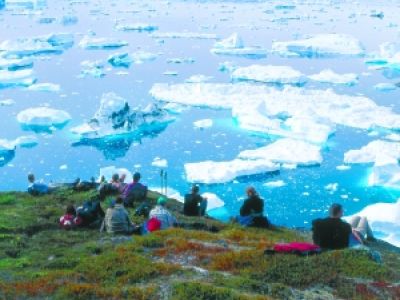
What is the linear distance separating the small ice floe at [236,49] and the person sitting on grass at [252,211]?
30.9m

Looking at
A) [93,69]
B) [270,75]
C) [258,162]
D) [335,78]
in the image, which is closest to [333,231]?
[258,162]

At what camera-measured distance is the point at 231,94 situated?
98.2ft

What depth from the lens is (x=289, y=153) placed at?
21250 millimetres

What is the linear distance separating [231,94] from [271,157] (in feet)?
30.7

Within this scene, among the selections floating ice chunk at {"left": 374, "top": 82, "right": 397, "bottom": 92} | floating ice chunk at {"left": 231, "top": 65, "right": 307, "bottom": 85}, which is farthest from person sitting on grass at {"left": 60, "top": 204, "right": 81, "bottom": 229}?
floating ice chunk at {"left": 231, "top": 65, "right": 307, "bottom": 85}

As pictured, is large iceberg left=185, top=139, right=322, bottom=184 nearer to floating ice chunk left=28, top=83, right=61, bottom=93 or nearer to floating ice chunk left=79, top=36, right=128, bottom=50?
floating ice chunk left=28, top=83, right=61, bottom=93

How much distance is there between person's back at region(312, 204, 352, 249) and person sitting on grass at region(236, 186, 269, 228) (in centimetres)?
239

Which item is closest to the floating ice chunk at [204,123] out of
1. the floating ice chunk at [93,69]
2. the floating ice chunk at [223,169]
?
the floating ice chunk at [223,169]

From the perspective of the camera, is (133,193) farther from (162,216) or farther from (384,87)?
(384,87)

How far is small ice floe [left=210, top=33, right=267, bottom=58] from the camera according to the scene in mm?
40019

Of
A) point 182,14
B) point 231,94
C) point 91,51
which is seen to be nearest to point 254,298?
point 231,94

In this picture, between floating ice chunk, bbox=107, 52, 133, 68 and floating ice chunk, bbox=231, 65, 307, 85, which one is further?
floating ice chunk, bbox=107, 52, 133, 68

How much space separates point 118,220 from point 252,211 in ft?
7.33

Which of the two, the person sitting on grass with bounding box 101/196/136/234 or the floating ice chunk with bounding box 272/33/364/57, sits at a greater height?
the person sitting on grass with bounding box 101/196/136/234
